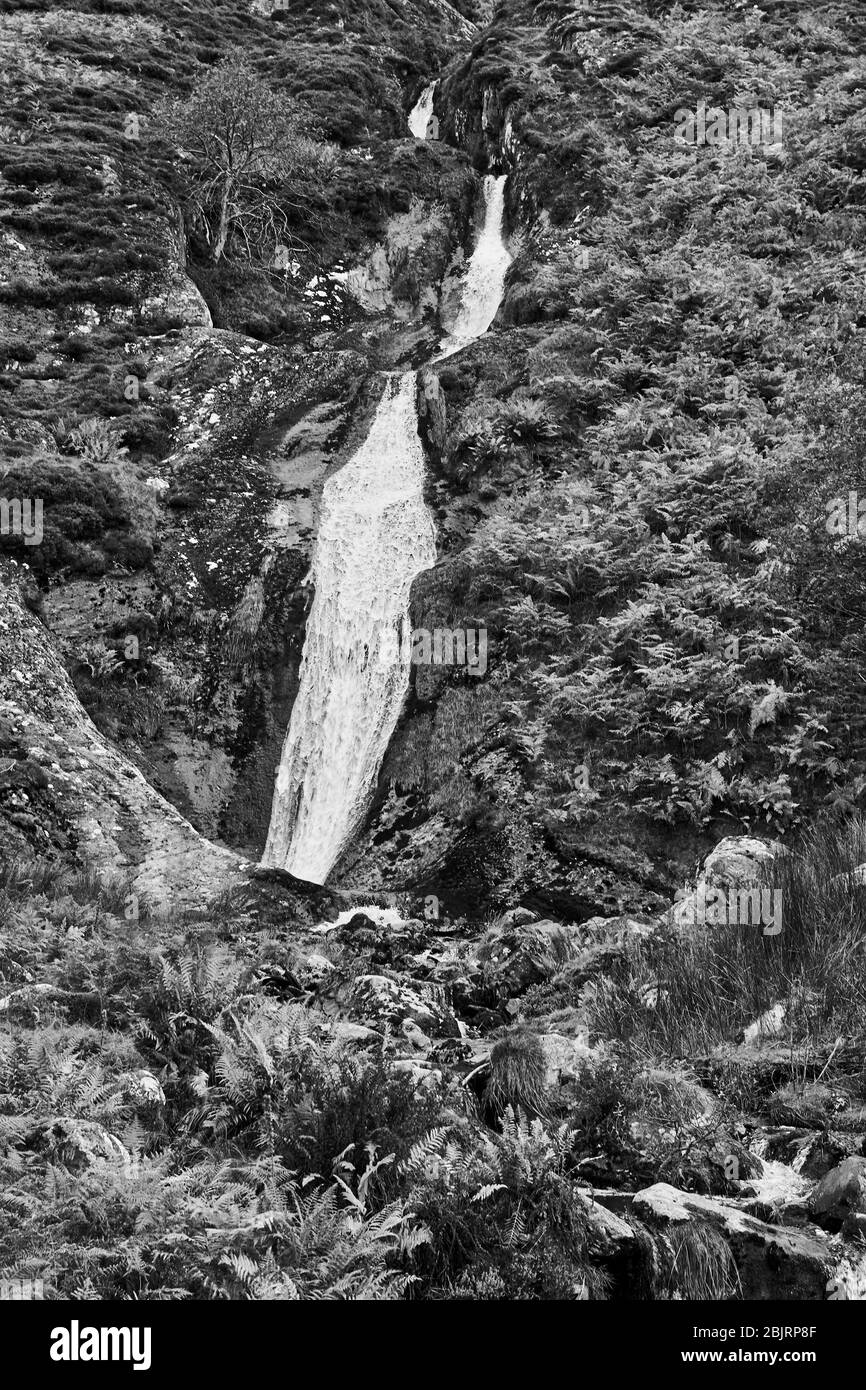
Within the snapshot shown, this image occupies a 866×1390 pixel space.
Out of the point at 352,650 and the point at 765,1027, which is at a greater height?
the point at 352,650

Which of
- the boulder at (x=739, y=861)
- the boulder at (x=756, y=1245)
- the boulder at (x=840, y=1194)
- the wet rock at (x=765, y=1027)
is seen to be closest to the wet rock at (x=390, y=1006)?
the wet rock at (x=765, y=1027)

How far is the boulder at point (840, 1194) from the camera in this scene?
557 centimetres

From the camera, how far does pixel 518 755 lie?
15.5 m

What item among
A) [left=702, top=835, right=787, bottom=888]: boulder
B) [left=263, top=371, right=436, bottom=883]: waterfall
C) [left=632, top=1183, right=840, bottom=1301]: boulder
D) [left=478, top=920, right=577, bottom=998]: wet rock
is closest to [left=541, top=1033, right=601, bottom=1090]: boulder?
[left=632, top=1183, right=840, bottom=1301]: boulder

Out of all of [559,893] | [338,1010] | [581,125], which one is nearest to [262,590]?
[559,893]

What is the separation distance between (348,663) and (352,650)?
9.0 inches

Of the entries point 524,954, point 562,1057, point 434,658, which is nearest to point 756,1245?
point 562,1057

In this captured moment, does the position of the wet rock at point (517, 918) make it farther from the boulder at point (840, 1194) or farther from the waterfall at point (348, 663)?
the boulder at point (840, 1194)

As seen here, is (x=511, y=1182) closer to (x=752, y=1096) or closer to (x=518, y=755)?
(x=752, y=1096)

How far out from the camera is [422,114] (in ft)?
117

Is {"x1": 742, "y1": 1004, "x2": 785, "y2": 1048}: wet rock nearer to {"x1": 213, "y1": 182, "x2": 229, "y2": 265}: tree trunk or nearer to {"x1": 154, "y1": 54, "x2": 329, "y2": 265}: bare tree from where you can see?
{"x1": 213, "y1": 182, "x2": 229, "y2": 265}: tree trunk

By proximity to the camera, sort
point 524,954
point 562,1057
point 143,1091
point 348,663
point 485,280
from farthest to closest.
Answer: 1. point 485,280
2. point 348,663
3. point 524,954
4. point 562,1057
5. point 143,1091

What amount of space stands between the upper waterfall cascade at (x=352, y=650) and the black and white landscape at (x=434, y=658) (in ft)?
0.31

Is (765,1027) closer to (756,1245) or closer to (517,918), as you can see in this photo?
(756,1245)
